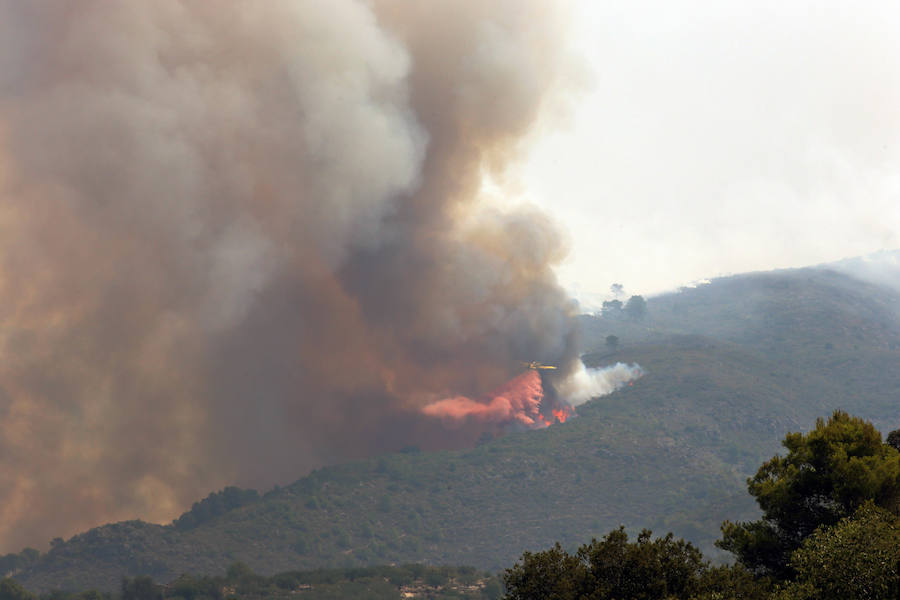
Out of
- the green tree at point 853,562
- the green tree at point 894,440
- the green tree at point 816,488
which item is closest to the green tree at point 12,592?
the green tree at point 816,488

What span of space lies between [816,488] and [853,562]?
570 inches

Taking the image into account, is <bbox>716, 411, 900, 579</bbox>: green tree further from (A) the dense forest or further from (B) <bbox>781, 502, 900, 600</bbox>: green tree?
(B) <bbox>781, 502, 900, 600</bbox>: green tree

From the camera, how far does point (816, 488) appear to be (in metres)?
46.8

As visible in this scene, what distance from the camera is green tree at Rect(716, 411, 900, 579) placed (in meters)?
44.4

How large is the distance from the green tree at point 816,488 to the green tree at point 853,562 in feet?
19.7

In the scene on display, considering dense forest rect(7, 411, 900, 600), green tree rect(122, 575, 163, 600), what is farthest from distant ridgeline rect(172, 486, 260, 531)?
dense forest rect(7, 411, 900, 600)

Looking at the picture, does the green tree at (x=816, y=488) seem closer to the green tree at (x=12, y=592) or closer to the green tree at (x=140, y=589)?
the green tree at (x=140, y=589)

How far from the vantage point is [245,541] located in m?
→ 170

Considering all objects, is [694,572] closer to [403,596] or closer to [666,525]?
[403,596]

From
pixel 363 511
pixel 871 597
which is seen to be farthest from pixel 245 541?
pixel 871 597

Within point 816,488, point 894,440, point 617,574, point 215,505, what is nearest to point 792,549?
point 816,488

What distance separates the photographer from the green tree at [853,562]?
3148 centimetres

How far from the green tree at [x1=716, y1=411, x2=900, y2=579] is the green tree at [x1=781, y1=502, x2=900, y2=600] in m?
6.01

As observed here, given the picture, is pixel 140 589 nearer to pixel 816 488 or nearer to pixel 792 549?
pixel 792 549
